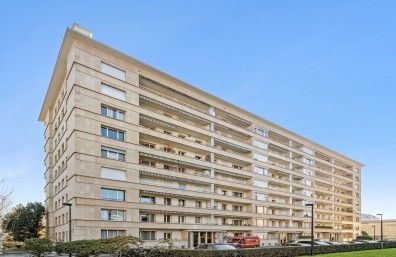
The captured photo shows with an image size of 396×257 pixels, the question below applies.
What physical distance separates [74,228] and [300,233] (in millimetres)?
51592

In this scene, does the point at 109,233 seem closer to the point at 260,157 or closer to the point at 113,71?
the point at 113,71

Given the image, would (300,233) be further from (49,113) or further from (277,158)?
(49,113)

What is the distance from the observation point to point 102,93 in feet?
136

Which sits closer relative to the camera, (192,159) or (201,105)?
(192,159)

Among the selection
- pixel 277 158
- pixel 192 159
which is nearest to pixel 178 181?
pixel 192 159

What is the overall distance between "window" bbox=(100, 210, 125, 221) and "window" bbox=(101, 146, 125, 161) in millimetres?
5883

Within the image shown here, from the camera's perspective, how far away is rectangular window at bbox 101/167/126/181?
40.1m

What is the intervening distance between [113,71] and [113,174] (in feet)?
39.7

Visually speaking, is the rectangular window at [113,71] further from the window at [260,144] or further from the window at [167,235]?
the window at [260,144]

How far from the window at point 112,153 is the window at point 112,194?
362 centimetres

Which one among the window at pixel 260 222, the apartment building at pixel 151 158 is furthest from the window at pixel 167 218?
the window at pixel 260 222

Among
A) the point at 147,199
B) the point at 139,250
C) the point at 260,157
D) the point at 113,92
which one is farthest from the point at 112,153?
the point at 260,157

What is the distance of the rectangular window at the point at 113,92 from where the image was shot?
41.8 m

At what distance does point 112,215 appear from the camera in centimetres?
3984
